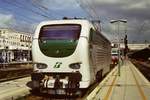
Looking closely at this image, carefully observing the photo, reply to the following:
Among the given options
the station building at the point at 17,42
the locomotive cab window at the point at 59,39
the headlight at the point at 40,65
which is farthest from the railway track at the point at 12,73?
the station building at the point at 17,42

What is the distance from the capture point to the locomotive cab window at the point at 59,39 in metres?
16.4

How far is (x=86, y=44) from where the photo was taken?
16.2 meters

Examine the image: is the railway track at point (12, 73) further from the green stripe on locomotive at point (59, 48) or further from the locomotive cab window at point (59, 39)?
the green stripe on locomotive at point (59, 48)

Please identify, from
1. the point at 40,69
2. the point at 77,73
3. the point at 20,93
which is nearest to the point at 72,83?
the point at 77,73

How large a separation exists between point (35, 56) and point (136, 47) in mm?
140512

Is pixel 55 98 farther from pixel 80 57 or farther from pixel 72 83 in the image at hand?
pixel 80 57

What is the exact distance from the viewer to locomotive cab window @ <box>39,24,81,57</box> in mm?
16375

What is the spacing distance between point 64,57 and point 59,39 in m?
0.94

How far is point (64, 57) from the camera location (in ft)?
53.4

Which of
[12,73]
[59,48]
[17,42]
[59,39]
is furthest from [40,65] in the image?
[17,42]

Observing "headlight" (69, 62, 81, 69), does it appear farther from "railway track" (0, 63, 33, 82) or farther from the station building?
the station building

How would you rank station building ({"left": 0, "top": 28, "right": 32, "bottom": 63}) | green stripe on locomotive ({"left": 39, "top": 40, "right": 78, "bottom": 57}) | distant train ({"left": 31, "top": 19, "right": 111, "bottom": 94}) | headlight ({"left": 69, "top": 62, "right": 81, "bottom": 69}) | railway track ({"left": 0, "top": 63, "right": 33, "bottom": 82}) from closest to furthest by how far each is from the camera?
distant train ({"left": 31, "top": 19, "right": 111, "bottom": 94})
headlight ({"left": 69, "top": 62, "right": 81, "bottom": 69})
green stripe on locomotive ({"left": 39, "top": 40, "right": 78, "bottom": 57})
railway track ({"left": 0, "top": 63, "right": 33, "bottom": 82})
station building ({"left": 0, "top": 28, "right": 32, "bottom": 63})

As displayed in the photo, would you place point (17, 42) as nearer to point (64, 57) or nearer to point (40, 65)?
point (40, 65)

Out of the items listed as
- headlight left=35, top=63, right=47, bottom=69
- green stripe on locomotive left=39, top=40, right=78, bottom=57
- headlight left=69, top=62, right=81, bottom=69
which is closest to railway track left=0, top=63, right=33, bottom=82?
headlight left=35, top=63, right=47, bottom=69
